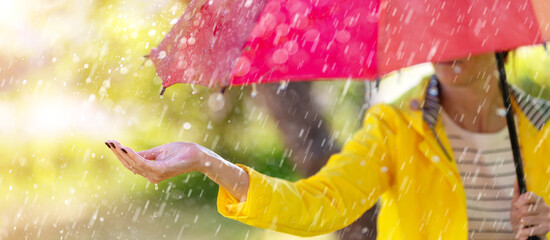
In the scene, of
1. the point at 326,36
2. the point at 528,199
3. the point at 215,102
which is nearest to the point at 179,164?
the point at 326,36

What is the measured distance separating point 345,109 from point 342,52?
4.61m

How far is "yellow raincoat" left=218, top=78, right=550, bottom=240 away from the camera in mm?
2105

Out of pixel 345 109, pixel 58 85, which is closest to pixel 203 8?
pixel 345 109

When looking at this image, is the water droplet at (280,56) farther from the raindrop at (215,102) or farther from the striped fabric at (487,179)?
the raindrop at (215,102)

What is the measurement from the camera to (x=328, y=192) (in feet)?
6.86

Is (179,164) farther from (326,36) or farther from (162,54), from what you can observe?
(326,36)

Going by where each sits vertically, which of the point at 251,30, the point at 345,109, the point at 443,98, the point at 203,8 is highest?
the point at 203,8

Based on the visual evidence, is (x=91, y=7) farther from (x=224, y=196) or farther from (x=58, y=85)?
(x=224, y=196)

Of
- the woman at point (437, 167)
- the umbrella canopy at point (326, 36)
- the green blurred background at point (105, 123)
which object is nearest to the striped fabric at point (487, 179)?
the woman at point (437, 167)

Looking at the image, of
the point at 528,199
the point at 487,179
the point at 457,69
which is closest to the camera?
the point at 528,199

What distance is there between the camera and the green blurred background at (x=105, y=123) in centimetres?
686

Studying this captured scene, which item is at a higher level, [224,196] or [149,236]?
[224,196]

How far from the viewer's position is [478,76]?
2150mm

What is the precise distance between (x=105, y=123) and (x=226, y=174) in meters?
5.77
